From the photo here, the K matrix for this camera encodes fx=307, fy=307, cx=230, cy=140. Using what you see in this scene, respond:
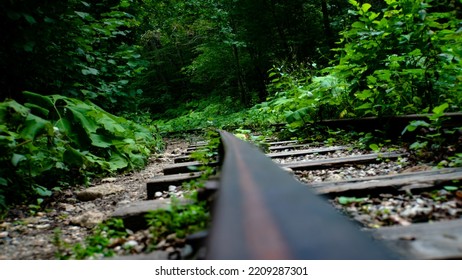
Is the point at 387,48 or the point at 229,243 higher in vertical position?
the point at 387,48

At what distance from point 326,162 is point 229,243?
2196 millimetres

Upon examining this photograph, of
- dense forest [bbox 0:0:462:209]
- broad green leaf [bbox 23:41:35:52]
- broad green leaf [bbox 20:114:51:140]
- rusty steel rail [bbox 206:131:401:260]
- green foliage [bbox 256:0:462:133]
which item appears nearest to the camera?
rusty steel rail [bbox 206:131:401:260]

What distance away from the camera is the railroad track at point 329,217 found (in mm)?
611

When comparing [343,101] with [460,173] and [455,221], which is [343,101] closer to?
[460,173]

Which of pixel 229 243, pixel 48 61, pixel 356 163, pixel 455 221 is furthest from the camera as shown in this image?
pixel 48 61

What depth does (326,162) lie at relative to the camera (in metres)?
2.65

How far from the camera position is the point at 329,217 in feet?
2.41

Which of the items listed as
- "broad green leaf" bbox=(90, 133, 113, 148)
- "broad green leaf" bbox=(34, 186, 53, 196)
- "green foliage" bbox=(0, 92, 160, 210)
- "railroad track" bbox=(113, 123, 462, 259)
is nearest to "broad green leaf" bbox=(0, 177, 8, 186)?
"green foliage" bbox=(0, 92, 160, 210)

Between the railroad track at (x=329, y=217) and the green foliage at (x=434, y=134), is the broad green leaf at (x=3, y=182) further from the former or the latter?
the green foliage at (x=434, y=134)

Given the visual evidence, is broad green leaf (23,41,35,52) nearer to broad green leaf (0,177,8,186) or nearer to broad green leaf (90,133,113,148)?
broad green leaf (90,133,113,148)

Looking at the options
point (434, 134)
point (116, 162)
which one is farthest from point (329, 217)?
point (116, 162)

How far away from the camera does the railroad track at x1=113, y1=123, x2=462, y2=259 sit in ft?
2.01

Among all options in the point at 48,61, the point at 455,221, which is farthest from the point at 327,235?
the point at 48,61

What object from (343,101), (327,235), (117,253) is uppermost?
(343,101)
